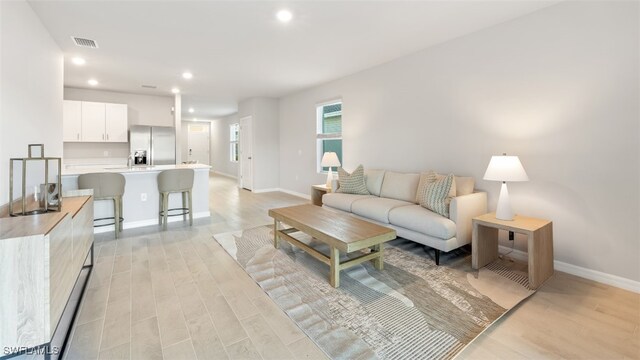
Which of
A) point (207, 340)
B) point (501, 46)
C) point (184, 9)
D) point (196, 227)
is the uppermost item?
point (184, 9)

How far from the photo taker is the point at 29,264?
139cm

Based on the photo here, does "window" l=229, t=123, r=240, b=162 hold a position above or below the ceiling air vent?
below

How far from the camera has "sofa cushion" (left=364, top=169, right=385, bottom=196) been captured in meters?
4.27

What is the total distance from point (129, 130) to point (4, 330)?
20.0 ft

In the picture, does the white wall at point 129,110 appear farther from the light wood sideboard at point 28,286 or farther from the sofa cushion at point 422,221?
the sofa cushion at point 422,221

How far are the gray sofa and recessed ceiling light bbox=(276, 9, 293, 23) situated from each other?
234cm

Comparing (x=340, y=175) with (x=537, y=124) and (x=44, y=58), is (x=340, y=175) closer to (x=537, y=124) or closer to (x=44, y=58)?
(x=537, y=124)

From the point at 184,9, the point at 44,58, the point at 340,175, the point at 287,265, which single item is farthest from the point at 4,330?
the point at 340,175

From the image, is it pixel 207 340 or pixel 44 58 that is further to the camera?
pixel 44 58

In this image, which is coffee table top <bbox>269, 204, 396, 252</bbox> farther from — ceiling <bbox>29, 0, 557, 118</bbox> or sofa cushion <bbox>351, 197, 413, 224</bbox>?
ceiling <bbox>29, 0, 557, 118</bbox>

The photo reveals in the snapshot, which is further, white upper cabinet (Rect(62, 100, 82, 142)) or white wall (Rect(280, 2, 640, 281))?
white upper cabinet (Rect(62, 100, 82, 142))

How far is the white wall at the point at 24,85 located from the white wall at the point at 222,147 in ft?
23.6

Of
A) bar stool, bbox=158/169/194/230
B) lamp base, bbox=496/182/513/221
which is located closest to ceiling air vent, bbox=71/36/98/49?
bar stool, bbox=158/169/194/230

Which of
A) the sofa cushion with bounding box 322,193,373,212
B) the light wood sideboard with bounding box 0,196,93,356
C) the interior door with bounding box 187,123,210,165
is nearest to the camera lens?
the light wood sideboard with bounding box 0,196,93,356
